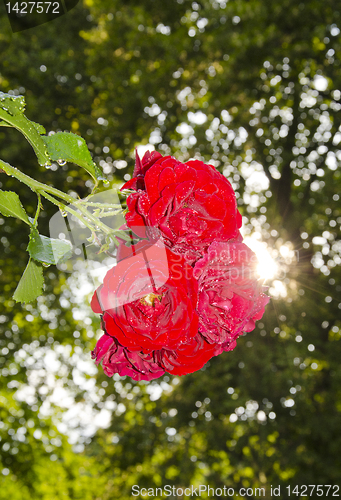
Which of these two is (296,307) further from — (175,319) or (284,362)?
(175,319)

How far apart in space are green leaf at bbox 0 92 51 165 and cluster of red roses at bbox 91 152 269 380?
250 millimetres

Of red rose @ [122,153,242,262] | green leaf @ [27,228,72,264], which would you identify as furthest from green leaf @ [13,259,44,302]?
red rose @ [122,153,242,262]

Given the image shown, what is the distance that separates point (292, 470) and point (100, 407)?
12.4 feet

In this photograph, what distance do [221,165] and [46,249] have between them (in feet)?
22.1

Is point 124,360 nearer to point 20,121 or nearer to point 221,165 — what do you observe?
point 20,121

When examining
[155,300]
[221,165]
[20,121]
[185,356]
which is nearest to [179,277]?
[155,300]

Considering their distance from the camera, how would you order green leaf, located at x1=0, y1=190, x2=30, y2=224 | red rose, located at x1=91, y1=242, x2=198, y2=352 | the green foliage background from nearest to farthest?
red rose, located at x1=91, y1=242, x2=198, y2=352 → green leaf, located at x1=0, y1=190, x2=30, y2=224 → the green foliage background

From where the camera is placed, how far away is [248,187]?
25.3 ft

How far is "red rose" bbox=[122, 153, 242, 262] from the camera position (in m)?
0.82

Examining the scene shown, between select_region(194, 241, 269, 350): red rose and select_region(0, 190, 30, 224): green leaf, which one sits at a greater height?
select_region(0, 190, 30, 224): green leaf

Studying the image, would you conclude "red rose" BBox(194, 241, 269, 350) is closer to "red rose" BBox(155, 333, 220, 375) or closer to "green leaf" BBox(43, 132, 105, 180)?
"red rose" BBox(155, 333, 220, 375)

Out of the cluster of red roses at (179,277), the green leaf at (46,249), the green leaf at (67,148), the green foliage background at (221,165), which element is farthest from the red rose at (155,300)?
the green foliage background at (221,165)

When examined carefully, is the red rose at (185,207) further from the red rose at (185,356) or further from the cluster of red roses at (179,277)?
the red rose at (185,356)

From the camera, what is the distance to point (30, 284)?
3.09 ft
